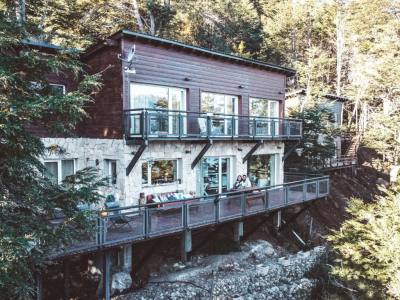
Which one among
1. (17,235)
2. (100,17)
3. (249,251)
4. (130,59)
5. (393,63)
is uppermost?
(100,17)

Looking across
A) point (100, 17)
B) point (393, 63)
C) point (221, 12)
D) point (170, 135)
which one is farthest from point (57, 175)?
point (221, 12)

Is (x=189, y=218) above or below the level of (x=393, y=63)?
below

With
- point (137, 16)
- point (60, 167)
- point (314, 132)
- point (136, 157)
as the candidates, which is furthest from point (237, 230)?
point (137, 16)

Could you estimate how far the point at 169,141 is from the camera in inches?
520

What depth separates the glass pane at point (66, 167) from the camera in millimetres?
13766

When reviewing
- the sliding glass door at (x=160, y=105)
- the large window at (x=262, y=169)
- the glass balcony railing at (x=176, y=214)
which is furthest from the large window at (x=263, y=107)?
the sliding glass door at (x=160, y=105)

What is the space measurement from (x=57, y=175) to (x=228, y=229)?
7.48m

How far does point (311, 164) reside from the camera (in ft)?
73.8

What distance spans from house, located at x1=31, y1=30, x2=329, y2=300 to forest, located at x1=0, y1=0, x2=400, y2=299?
1.21 meters

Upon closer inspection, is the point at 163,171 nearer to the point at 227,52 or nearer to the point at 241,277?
the point at 241,277

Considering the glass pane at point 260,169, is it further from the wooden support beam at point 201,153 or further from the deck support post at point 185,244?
the deck support post at point 185,244

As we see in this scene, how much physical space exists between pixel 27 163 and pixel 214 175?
9666 mm

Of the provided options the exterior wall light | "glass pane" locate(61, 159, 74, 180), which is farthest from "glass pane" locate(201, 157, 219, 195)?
the exterior wall light

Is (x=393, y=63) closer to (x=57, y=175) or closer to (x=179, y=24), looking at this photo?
(x=179, y=24)
